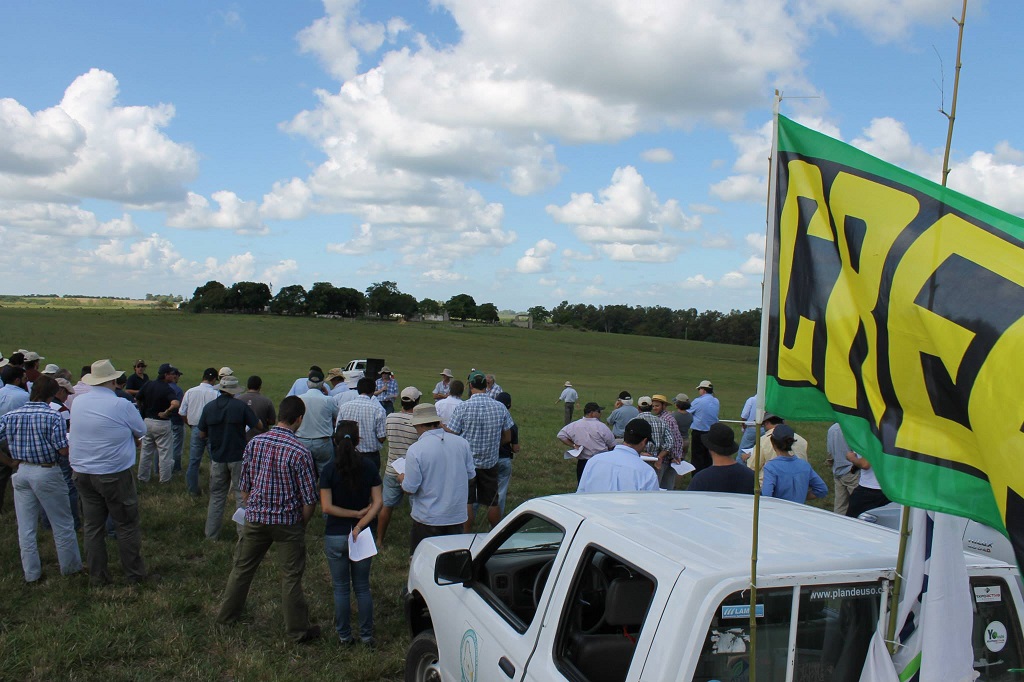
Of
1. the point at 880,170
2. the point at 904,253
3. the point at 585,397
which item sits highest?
the point at 880,170

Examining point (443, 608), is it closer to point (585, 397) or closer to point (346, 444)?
point (346, 444)

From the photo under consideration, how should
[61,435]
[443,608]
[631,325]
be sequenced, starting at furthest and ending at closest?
1. [631,325]
2. [61,435]
3. [443,608]

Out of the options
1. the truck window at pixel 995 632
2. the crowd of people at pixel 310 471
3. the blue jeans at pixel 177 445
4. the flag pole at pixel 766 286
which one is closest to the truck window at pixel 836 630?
the flag pole at pixel 766 286

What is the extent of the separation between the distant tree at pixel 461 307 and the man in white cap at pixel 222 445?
12832 centimetres

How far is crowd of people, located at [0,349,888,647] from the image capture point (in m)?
5.66

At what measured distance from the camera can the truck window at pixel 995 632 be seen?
254 cm

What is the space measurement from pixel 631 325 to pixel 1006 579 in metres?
118

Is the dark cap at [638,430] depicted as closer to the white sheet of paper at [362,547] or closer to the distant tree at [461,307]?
the white sheet of paper at [362,547]

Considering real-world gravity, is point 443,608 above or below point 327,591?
above

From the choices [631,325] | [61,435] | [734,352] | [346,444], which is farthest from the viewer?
[631,325]

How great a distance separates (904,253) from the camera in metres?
2.29

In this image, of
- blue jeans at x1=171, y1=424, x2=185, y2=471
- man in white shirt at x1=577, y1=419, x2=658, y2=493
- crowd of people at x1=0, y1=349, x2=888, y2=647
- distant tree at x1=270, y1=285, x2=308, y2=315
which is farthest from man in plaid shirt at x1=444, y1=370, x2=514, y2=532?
distant tree at x1=270, y1=285, x2=308, y2=315

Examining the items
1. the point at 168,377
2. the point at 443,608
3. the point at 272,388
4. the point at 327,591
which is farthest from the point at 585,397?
the point at 443,608

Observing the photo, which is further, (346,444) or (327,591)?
(327,591)
